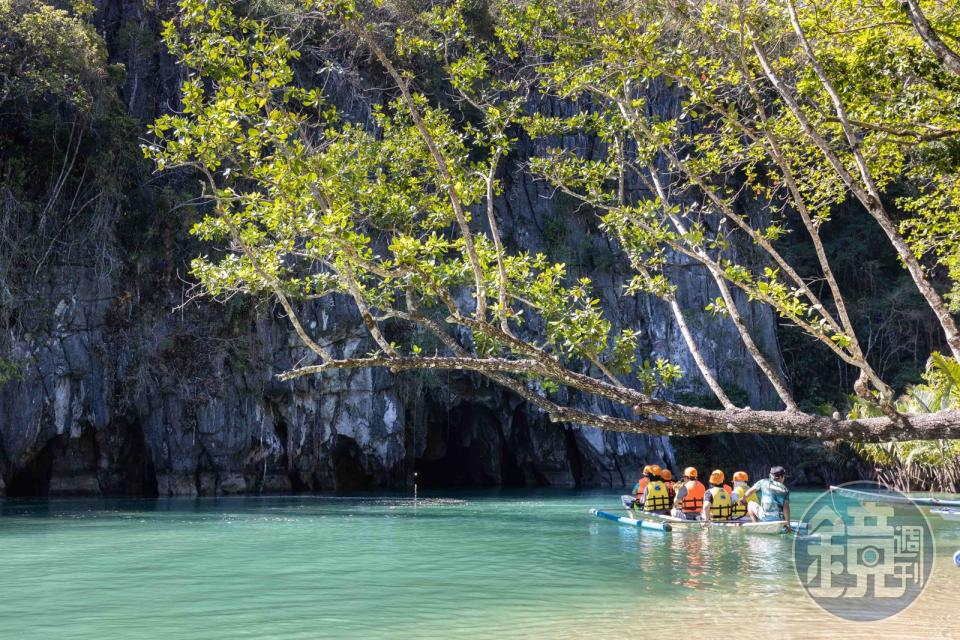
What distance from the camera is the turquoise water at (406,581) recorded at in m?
6.91

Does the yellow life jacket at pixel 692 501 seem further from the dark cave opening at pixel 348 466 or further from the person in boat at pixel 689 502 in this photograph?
the dark cave opening at pixel 348 466

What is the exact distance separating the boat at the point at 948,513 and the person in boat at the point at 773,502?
4270 mm

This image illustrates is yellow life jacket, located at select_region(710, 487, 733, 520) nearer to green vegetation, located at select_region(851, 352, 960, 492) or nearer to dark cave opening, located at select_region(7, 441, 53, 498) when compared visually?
green vegetation, located at select_region(851, 352, 960, 492)

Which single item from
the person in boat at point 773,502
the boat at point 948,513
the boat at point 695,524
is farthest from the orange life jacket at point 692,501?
the boat at point 948,513

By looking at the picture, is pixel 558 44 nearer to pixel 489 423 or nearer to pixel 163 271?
pixel 163 271

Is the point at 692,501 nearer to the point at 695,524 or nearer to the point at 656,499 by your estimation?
the point at 695,524

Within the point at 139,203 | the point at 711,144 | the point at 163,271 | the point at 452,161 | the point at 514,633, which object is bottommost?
the point at 514,633

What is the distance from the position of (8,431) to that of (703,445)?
20.4 m

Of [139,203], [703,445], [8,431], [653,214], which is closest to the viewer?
[653,214]

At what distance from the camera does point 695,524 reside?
47.7 ft

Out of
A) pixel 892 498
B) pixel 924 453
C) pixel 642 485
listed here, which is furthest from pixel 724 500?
pixel 892 498

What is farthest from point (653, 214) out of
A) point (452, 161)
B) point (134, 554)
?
point (134, 554)

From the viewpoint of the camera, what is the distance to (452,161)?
20.5 feet

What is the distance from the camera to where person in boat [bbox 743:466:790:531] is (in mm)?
13594
